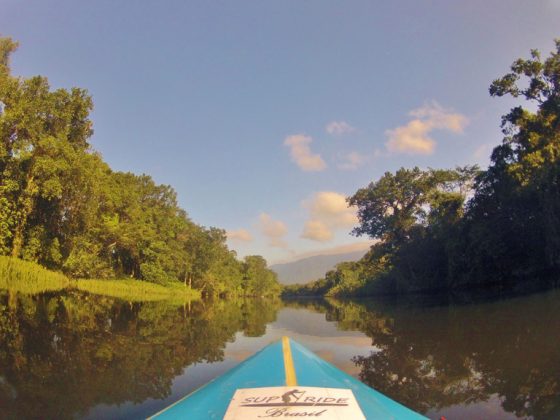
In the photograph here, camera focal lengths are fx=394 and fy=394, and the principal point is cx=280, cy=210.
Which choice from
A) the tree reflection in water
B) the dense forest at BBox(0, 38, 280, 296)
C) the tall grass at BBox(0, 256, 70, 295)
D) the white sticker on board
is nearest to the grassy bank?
the tall grass at BBox(0, 256, 70, 295)

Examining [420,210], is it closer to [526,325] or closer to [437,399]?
[526,325]

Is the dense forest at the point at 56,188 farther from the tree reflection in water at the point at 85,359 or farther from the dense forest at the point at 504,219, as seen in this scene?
the dense forest at the point at 504,219

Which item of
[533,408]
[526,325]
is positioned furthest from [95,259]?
[533,408]

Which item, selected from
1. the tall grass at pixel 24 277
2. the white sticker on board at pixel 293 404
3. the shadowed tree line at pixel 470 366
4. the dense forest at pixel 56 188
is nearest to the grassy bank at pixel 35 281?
the tall grass at pixel 24 277

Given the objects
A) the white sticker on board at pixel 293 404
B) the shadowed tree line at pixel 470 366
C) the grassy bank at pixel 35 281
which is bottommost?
the shadowed tree line at pixel 470 366

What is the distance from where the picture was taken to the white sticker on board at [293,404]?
2592 millimetres

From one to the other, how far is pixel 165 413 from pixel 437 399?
125 inches

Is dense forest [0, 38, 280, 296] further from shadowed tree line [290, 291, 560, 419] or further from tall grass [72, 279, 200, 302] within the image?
shadowed tree line [290, 291, 560, 419]

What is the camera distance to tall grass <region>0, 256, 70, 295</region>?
19125 mm

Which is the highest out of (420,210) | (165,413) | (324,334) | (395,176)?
(395,176)

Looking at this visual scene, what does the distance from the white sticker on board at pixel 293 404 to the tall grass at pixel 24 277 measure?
18.9 m

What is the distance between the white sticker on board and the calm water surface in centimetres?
168

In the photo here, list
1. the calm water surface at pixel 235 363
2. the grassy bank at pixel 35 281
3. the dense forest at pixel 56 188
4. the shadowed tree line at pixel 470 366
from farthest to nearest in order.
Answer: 1. the dense forest at pixel 56 188
2. the grassy bank at pixel 35 281
3. the shadowed tree line at pixel 470 366
4. the calm water surface at pixel 235 363

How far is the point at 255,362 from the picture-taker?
388 cm
